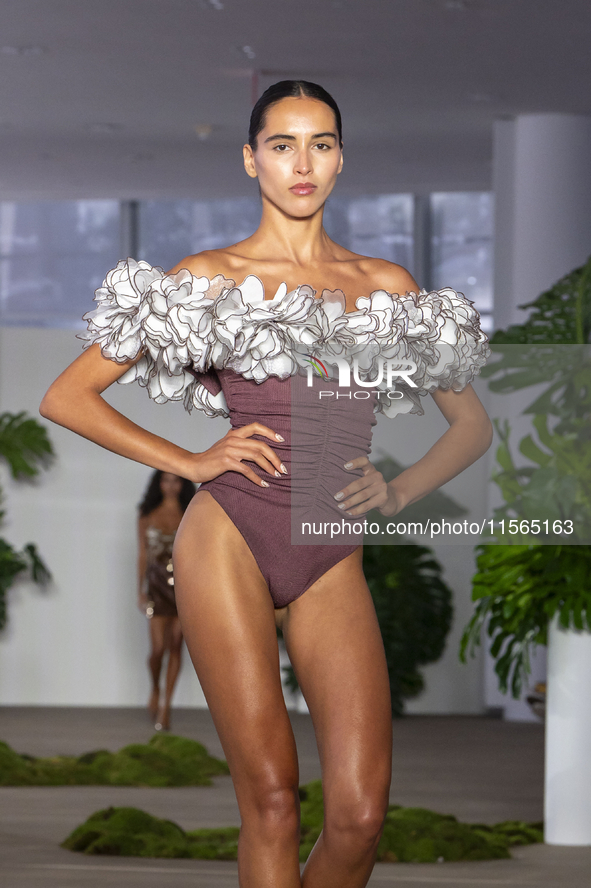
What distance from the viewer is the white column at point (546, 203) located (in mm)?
6430

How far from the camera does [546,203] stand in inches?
254

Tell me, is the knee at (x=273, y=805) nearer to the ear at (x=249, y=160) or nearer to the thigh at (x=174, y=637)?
the ear at (x=249, y=160)

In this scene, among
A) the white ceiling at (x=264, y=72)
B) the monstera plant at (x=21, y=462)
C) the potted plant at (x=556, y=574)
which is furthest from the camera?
the monstera plant at (x=21, y=462)

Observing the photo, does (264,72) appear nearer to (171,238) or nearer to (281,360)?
(171,238)

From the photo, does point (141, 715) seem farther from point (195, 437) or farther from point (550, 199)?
point (550, 199)

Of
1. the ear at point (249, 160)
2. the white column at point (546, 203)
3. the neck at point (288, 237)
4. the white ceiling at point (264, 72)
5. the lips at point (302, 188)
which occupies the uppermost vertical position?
→ the white ceiling at point (264, 72)

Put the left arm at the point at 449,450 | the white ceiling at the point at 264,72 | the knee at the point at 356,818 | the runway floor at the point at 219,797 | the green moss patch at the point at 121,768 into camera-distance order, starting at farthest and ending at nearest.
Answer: the white ceiling at the point at 264,72
the green moss patch at the point at 121,768
the runway floor at the point at 219,797
the left arm at the point at 449,450
the knee at the point at 356,818

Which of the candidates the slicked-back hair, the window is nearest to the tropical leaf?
the window

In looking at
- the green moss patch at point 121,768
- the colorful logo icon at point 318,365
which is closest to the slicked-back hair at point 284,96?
the colorful logo icon at point 318,365

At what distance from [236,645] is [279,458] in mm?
293

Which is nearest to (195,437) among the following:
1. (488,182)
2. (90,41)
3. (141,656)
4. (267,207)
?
(141,656)

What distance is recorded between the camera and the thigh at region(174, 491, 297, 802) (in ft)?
5.63

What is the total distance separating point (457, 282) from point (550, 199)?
3731 millimetres

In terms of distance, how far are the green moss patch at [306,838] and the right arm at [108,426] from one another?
2.05 m
